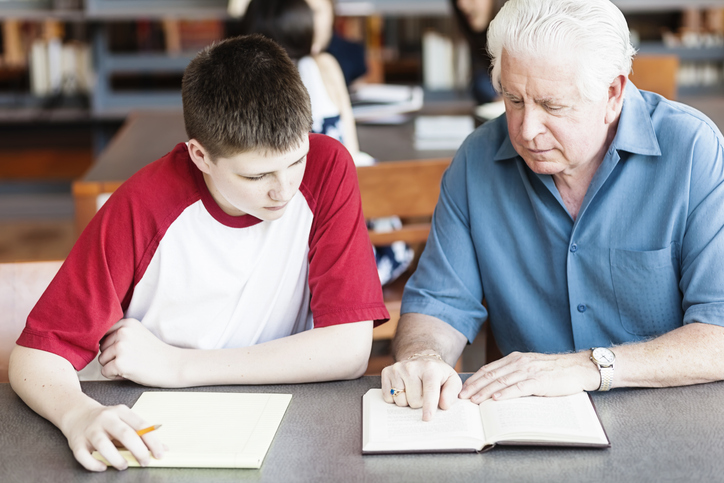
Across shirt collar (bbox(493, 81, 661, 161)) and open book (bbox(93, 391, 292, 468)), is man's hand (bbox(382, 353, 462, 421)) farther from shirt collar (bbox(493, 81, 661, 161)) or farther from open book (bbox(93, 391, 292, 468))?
shirt collar (bbox(493, 81, 661, 161))

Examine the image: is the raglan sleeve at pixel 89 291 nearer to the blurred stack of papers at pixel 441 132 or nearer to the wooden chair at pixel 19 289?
the wooden chair at pixel 19 289

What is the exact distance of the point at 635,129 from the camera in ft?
4.39

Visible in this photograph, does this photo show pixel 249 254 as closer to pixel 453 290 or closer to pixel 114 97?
pixel 453 290

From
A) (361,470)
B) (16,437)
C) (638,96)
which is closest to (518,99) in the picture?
(638,96)

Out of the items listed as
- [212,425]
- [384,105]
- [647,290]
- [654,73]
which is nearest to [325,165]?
[212,425]

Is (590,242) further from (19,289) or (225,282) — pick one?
(19,289)

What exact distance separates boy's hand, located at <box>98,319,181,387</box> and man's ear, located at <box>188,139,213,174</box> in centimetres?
27

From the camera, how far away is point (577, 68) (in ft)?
3.99

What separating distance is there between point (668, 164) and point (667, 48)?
3.81 meters

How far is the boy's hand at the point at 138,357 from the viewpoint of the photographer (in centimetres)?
117

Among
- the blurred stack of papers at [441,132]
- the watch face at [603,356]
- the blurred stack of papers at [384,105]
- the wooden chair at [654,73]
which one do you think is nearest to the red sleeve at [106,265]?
the watch face at [603,356]

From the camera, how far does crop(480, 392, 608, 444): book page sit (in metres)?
0.98

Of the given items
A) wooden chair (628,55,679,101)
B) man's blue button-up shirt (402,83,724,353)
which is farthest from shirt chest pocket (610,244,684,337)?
wooden chair (628,55,679,101)

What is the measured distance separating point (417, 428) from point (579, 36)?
2.13ft
